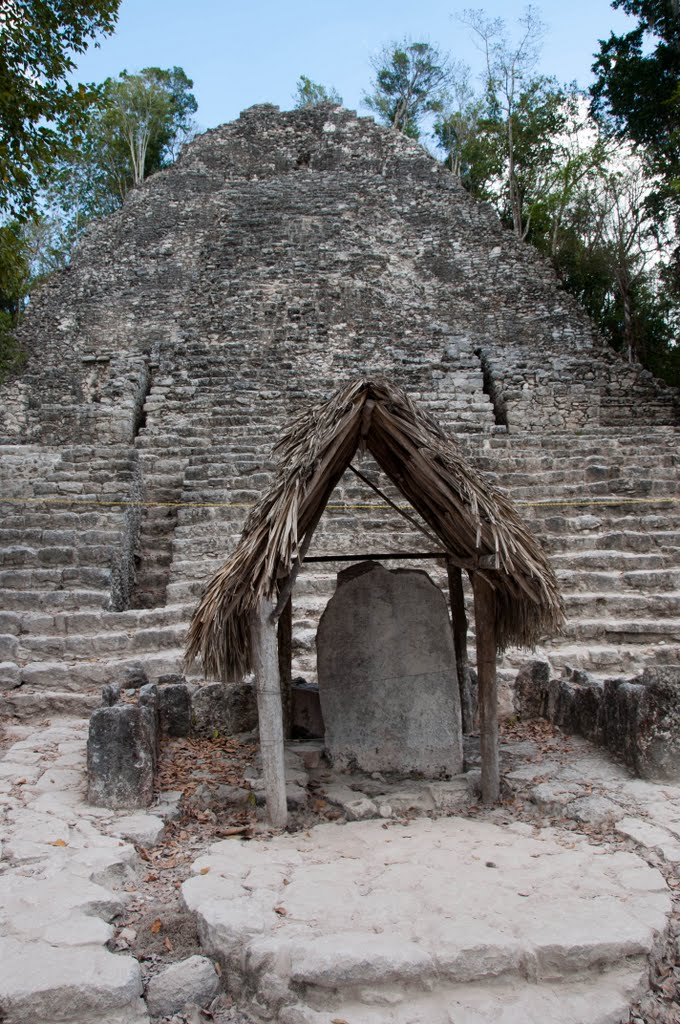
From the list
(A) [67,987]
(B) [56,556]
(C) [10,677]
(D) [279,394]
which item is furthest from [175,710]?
(D) [279,394]

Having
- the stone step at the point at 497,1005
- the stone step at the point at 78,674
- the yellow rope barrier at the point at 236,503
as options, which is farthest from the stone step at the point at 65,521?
the stone step at the point at 497,1005

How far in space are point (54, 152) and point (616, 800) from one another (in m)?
8.32

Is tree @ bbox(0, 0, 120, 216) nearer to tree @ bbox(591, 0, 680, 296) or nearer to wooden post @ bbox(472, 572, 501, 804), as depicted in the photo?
wooden post @ bbox(472, 572, 501, 804)

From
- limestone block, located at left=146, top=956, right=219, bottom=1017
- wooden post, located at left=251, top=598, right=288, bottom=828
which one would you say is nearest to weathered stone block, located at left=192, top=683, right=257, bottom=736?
wooden post, located at left=251, top=598, right=288, bottom=828

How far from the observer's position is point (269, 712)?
3650mm

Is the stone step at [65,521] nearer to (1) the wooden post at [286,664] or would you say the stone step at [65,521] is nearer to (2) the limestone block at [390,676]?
(1) the wooden post at [286,664]

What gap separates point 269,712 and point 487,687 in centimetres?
118

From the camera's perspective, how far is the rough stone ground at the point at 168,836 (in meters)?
2.41

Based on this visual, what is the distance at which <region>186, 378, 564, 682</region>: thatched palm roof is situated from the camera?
3.59m

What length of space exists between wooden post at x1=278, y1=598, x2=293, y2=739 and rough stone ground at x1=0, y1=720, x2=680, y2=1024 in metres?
0.34

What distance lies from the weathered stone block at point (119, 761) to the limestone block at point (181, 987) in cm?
134

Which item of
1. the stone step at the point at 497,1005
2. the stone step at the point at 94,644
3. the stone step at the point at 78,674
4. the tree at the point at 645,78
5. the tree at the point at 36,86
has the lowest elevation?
the stone step at the point at 497,1005

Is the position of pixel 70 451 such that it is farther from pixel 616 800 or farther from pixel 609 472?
pixel 616 800

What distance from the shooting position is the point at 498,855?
330 cm
